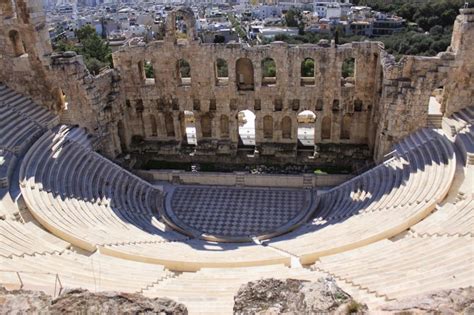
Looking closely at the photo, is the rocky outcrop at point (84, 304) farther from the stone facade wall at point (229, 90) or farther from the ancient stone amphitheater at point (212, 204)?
the stone facade wall at point (229, 90)

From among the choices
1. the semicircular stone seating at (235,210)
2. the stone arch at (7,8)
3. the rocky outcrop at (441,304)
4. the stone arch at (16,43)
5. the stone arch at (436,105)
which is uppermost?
the stone arch at (7,8)

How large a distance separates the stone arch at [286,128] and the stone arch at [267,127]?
765 millimetres

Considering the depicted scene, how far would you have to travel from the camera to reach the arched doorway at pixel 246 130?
29.3 m

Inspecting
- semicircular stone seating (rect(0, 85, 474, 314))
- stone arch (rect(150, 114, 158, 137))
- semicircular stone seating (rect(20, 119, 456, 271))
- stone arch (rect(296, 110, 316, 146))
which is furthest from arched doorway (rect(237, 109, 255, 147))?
semicircular stone seating (rect(20, 119, 456, 271))

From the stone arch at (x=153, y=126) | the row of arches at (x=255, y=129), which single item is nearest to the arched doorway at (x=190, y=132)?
the row of arches at (x=255, y=129)

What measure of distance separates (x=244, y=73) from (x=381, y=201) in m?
13.6

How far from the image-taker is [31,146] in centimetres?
2200

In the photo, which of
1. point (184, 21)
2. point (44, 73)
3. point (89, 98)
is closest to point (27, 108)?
point (44, 73)

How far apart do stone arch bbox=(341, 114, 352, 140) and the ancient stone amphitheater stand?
0.89 metres

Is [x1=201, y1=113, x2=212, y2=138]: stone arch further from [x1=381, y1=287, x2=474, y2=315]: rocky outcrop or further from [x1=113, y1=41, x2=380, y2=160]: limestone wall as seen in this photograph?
[x1=381, y1=287, x2=474, y2=315]: rocky outcrop

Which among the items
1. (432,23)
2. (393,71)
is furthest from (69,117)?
(432,23)

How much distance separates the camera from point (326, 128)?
28.1m

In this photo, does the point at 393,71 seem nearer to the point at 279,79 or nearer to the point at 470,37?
the point at 470,37

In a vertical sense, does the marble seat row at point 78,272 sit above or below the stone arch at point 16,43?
below
